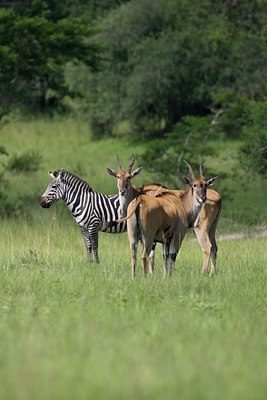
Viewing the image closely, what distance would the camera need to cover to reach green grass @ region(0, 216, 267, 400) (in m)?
5.20

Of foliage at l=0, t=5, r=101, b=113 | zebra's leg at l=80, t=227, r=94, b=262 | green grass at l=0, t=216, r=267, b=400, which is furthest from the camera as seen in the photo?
foliage at l=0, t=5, r=101, b=113

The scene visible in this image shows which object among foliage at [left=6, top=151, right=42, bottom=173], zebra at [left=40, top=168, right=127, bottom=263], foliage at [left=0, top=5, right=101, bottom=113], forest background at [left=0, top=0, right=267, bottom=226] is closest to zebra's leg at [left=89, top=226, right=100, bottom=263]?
zebra at [left=40, top=168, right=127, bottom=263]

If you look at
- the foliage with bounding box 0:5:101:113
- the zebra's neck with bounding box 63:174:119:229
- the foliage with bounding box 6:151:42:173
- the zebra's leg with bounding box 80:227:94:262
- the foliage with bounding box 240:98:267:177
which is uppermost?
the foliage with bounding box 0:5:101:113

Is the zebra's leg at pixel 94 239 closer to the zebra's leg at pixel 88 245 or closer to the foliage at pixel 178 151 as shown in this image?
the zebra's leg at pixel 88 245

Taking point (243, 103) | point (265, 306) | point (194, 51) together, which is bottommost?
point (265, 306)

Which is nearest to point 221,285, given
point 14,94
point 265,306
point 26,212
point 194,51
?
point 265,306

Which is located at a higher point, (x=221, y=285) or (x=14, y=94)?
(x=14, y=94)

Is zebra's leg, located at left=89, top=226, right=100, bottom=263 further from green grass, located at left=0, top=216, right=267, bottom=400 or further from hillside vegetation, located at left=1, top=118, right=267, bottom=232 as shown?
hillside vegetation, located at left=1, top=118, right=267, bottom=232

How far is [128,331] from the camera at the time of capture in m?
6.70

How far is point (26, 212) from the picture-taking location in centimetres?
1892

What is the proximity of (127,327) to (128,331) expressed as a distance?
203mm

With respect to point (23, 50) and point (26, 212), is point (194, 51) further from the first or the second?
point (26, 212)

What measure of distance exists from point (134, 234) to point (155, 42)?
22533mm

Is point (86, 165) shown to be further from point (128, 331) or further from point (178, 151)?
point (128, 331)
